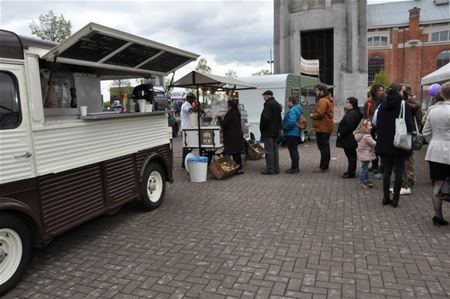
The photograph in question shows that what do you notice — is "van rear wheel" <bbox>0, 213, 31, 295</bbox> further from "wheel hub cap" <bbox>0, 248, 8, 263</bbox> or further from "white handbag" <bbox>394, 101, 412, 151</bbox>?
"white handbag" <bbox>394, 101, 412, 151</bbox>

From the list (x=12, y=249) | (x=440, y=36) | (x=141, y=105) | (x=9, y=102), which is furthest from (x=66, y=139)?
(x=440, y=36)

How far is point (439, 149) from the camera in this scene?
5266mm

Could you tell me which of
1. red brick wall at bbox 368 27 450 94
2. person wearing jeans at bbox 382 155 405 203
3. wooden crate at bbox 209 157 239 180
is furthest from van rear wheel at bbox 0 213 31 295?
red brick wall at bbox 368 27 450 94

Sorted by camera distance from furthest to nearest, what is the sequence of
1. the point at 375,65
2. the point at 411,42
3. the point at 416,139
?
the point at 375,65, the point at 411,42, the point at 416,139

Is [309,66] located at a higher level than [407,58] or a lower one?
lower

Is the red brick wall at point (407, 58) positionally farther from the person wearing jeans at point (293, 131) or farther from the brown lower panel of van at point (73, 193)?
the brown lower panel of van at point (73, 193)

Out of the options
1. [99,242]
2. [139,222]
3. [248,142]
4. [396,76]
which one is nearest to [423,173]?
[248,142]

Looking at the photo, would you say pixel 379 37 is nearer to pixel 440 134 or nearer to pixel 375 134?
pixel 375 134

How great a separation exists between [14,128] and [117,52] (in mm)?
1802

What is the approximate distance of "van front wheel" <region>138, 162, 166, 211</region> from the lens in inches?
247

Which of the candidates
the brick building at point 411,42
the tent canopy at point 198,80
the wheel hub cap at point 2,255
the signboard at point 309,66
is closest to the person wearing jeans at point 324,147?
the tent canopy at point 198,80

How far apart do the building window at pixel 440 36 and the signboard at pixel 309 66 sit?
5196 cm

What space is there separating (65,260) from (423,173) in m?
7.79

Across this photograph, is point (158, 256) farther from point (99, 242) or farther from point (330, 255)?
point (330, 255)
